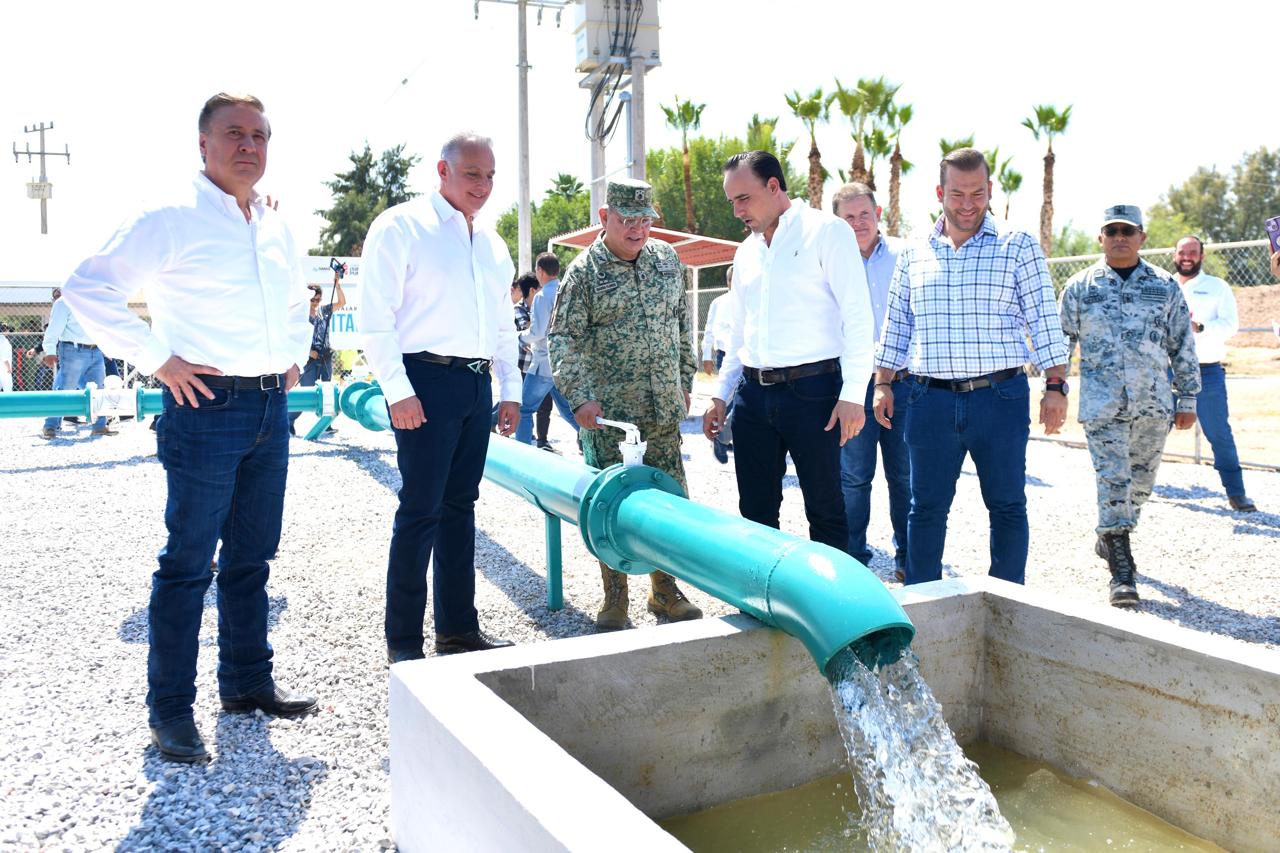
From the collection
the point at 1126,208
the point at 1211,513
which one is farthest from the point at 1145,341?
the point at 1211,513

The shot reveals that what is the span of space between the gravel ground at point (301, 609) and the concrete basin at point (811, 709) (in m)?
0.26

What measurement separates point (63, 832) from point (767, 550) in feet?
6.42

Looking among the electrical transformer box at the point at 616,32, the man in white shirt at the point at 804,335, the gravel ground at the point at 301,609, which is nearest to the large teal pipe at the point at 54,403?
the gravel ground at the point at 301,609

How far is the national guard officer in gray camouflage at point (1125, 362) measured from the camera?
4.92m

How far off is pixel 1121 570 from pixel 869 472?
126cm

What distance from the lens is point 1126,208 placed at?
4859 millimetres

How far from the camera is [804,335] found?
3.98 m

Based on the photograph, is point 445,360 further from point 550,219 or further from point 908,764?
point 550,219

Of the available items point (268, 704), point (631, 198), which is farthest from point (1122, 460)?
point (268, 704)

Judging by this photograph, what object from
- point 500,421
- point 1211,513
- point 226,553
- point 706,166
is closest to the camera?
point 226,553

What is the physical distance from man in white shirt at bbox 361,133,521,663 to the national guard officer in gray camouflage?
3.02 metres

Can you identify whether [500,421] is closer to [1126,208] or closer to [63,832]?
[63,832]

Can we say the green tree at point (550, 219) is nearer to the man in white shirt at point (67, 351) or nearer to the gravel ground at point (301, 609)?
the man in white shirt at point (67, 351)

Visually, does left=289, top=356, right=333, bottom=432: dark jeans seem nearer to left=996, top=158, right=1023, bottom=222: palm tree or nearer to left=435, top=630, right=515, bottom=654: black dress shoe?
left=435, top=630, right=515, bottom=654: black dress shoe
